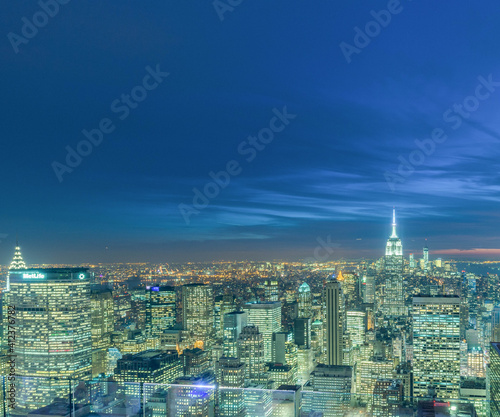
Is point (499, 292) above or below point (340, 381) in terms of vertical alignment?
above

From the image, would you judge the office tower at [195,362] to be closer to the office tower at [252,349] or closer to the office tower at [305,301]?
the office tower at [252,349]

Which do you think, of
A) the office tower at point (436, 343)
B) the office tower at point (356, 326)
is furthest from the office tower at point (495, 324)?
the office tower at point (356, 326)

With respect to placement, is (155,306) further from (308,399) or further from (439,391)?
(308,399)

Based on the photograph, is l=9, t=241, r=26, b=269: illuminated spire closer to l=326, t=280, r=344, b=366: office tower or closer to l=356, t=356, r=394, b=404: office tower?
l=356, t=356, r=394, b=404: office tower

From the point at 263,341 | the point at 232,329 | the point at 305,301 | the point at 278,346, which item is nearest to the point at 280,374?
the point at 263,341

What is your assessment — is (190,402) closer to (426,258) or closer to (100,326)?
(100,326)

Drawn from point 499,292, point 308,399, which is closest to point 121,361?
point 308,399
